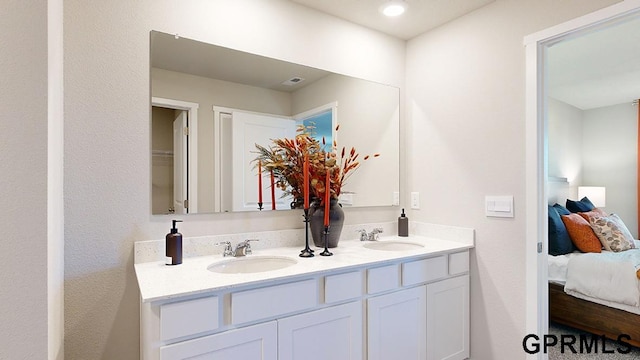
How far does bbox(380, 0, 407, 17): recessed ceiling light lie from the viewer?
6.84ft

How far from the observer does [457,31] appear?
2279mm

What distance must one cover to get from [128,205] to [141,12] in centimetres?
95

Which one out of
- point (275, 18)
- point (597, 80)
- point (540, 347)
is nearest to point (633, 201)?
point (597, 80)

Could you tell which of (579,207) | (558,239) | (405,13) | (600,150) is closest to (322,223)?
(405,13)

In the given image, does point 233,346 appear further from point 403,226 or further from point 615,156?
point 615,156

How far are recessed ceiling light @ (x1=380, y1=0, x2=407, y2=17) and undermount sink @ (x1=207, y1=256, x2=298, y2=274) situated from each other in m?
1.66

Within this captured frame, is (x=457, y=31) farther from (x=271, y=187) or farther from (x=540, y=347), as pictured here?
(x=540, y=347)

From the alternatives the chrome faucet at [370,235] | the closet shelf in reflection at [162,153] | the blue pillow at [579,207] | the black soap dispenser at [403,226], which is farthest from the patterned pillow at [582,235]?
the closet shelf in reflection at [162,153]

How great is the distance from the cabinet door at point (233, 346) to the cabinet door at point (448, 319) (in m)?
1.00

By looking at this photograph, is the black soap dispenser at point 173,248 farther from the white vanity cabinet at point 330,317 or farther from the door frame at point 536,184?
the door frame at point 536,184

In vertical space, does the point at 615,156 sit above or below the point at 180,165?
above

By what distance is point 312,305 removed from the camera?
150cm

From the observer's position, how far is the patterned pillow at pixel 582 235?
3119 mm

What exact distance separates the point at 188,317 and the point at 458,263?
1607 millimetres
